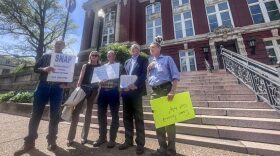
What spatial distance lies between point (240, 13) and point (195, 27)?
4.14 meters

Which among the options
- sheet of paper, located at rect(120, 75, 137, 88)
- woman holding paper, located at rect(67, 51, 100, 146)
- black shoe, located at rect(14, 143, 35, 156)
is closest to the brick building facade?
woman holding paper, located at rect(67, 51, 100, 146)

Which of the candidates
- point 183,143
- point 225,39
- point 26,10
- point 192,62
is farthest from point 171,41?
point 26,10

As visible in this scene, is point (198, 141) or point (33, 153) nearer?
point (33, 153)

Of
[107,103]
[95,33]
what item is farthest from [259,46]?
[95,33]

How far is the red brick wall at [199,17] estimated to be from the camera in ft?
55.1

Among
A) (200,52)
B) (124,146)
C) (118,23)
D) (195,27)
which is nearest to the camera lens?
(124,146)

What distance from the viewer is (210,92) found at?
19.0 feet

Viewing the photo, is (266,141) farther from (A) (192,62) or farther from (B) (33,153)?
(A) (192,62)

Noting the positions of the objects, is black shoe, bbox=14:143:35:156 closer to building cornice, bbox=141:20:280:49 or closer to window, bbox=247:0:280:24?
building cornice, bbox=141:20:280:49

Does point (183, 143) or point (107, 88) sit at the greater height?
point (107, 88)

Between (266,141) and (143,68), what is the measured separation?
8.99 ft

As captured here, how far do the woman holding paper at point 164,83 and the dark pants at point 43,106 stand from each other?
80.2 inches

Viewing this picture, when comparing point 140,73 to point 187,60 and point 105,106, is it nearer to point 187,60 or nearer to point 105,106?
point 105,106

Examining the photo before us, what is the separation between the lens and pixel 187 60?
17.0 m
